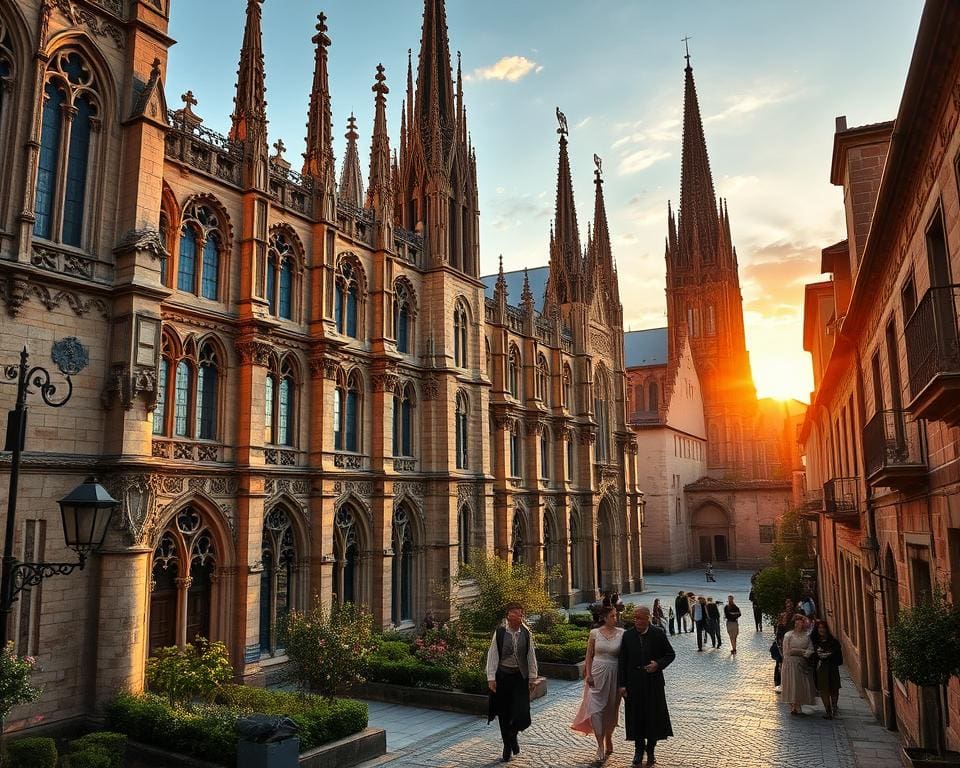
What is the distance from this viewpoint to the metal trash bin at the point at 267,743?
37.0 ft

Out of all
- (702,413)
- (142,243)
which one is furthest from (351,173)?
(702,413)

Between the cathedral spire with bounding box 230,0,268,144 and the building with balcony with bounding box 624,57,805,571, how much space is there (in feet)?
128

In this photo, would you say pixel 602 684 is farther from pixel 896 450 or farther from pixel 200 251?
pixel 200 251

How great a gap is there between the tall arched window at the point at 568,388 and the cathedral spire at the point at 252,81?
998 inches

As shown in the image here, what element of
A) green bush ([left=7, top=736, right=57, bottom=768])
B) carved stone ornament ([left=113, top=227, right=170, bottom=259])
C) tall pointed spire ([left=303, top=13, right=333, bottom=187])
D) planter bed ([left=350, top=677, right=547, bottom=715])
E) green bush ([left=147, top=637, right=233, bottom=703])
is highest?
tall pointed spire ([left=303, top=13, right=333, bottom=187])

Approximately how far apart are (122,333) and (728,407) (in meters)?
74.1

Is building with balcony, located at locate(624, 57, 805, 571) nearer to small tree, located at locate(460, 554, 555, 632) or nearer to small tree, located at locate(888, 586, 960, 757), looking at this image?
small tree, located at locate(460, 554, 555, 632)

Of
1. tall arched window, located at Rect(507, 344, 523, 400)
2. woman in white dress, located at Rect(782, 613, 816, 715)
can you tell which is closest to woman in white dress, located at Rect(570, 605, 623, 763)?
woman in white dress, located at Rect(782, 613, 816, 715)

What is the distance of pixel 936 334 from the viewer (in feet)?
25.7

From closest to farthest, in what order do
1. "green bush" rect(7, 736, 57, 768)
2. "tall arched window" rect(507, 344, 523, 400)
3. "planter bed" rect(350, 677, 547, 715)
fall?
"green bush" rect(7, 736, 57, 768), "planter bed" rect(350, 677, 547, 715), "tall arched window" rect(507, 344, 523, 400)

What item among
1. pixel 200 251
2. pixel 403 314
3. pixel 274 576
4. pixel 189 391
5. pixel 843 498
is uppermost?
pixel 403 314

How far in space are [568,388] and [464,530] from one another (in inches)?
616

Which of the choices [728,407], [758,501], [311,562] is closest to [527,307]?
[311,562]

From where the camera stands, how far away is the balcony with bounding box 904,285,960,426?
23.5ft
